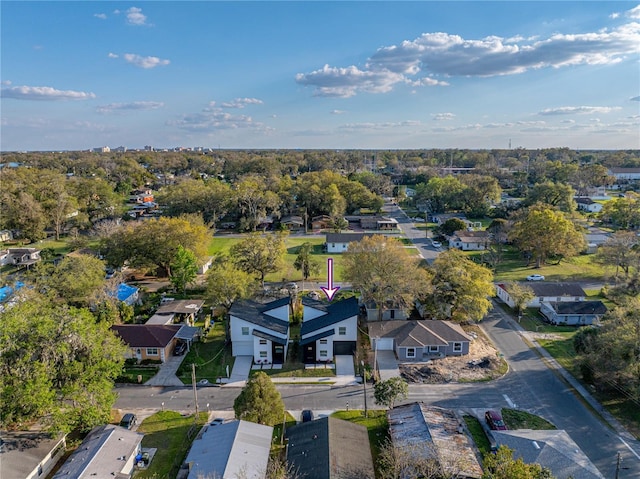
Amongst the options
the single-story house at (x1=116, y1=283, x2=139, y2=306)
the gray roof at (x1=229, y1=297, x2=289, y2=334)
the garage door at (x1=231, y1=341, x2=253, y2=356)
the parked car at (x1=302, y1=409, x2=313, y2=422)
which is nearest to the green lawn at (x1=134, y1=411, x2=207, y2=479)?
the parked car at (x1=302, y1=409, x2=313, y2=422)

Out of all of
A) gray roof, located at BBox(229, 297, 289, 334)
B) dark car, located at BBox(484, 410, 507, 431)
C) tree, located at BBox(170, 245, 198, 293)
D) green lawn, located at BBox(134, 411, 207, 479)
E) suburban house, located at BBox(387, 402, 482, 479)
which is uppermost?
tree, located at BBox(170, 245, 198, 293)

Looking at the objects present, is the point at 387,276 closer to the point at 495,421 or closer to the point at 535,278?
the point at 495,421

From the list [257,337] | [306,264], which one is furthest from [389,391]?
[306,264]

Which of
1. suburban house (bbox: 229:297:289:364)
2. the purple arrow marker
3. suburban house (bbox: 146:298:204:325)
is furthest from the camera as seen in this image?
the purple arrow marker

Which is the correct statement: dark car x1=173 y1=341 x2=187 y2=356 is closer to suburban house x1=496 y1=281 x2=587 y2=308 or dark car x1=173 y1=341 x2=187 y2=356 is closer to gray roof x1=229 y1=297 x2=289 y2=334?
gray roof x1=229 y1=297 x2=289 y2=334

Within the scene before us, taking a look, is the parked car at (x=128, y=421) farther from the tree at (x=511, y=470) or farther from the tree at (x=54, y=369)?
the tree at (x=511, y=470)

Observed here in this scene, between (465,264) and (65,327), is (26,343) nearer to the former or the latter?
(65,327)
